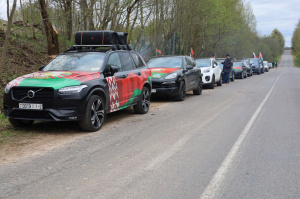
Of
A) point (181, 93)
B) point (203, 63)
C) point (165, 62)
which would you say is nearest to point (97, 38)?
point (181, 93)

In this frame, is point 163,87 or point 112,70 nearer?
point 112,70

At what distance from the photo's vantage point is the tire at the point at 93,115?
6.60 metres

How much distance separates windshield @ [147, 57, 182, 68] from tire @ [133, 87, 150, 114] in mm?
3402

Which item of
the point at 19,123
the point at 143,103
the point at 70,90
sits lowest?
the point at 19,123

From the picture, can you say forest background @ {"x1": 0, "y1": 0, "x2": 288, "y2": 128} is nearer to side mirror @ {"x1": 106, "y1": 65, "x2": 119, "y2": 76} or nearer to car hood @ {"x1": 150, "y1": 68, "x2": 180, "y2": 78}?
side mirror @ {"x1": 106, "y1": 65, "x2": 119, "y2": 76}

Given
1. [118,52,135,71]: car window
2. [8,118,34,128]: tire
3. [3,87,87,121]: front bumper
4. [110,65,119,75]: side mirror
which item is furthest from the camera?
[118,52,135,71]: car window

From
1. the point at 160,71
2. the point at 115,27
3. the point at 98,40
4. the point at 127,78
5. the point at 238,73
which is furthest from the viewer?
the point at 238,73

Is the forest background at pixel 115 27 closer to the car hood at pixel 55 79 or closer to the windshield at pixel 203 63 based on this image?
the car hood at pixel 55 79

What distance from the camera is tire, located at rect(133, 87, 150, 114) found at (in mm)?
9102

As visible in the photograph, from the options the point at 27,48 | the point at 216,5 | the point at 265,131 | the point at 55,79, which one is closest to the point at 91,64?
the point at 55,79

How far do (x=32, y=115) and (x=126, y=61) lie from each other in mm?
2998

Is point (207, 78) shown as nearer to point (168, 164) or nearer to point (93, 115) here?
point (93, 115)

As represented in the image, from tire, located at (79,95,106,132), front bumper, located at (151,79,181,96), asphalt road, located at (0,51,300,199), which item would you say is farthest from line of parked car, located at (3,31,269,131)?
front bumper, located at (151,79,181,96)

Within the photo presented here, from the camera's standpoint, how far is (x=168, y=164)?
4.73m
